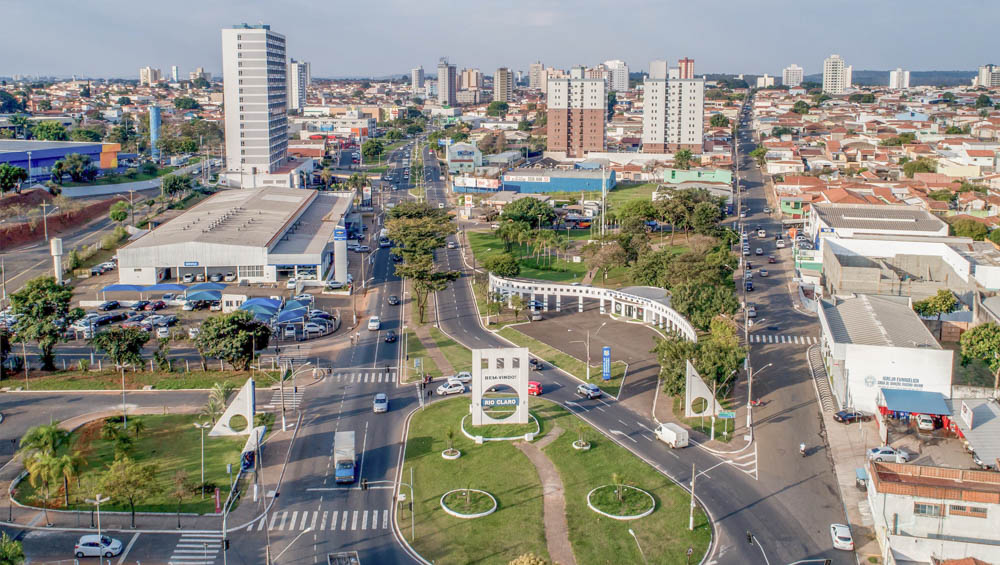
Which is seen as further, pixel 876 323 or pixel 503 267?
pixel 503 267

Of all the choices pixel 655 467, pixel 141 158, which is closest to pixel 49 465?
pixel 655 467

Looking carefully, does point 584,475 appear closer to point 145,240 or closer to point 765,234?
point 145,240

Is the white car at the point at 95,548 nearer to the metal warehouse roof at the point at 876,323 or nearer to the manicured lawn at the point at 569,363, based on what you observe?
the manicured lawn at the point at 569,363

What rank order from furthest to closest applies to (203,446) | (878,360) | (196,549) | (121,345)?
(121,345), (878,360), (203,446), (196,549)

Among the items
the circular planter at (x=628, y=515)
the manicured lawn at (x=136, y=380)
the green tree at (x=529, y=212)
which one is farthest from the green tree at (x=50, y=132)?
the circular planter at (x=628, y=515)

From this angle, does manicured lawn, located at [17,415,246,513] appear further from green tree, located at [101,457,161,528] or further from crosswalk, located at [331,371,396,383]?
crosswalk, located at [331,371,396,383]

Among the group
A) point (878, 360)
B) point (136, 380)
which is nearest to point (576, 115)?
point (878, 360)

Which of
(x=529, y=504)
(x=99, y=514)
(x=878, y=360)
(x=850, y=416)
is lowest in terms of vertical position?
(x=529, y=504)

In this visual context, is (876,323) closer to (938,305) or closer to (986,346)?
(986,346)
